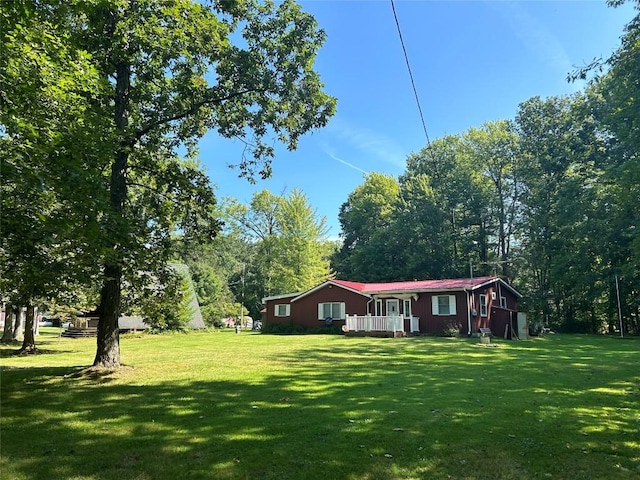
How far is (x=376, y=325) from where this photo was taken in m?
24.3

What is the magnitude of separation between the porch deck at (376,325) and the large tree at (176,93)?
14.3m

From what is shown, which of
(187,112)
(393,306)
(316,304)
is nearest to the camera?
(187,112)

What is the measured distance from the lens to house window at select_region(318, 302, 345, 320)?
2855 centimetres

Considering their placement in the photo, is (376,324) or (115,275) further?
(376,324)

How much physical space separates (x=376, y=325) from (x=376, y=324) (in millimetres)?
54

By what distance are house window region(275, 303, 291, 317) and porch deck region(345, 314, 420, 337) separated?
6598 millimetres

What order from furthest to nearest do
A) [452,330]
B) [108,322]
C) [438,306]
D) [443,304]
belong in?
[438,306] < [443,304] < [452,330] < [108,322]

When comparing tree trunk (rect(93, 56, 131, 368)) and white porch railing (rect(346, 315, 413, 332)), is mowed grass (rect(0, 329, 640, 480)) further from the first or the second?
white porch railing (rect(346, 315, 413, 332))

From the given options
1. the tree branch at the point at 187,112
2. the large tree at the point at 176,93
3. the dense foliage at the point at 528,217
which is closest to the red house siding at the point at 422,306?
the dense foliage at the point at 528,217

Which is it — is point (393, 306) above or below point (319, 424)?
above

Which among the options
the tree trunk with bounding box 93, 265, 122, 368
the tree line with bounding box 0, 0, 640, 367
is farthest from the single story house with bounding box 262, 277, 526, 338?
the tree trunk with bounding box 93, 265, 122, 368

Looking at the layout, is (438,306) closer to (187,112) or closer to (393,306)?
(393,306)

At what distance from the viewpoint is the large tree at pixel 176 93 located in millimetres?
9352

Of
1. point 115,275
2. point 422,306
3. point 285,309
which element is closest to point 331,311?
point 285,309
